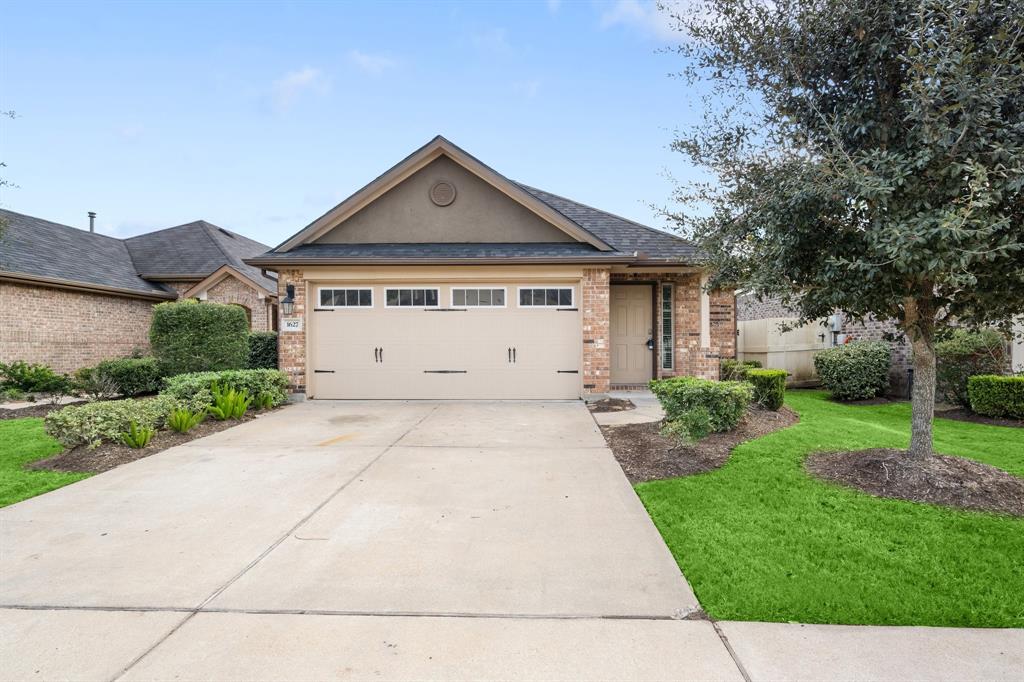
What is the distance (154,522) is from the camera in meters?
4.20

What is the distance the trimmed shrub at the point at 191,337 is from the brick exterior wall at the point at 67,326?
15.5 feet

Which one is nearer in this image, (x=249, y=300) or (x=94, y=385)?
(x=94, y=385)

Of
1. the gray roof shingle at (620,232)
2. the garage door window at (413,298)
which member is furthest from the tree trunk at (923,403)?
the garage door window at (413,298)

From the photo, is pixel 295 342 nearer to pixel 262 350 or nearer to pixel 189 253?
pixel 262 350

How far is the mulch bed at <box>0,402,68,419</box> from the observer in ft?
30.8

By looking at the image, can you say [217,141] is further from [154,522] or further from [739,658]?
[739,658]

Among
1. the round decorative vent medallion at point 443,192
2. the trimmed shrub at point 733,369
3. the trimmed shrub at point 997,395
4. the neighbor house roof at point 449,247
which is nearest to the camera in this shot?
the trimmed shrub at point 997,395


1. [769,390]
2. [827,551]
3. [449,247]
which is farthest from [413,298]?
[827,551]

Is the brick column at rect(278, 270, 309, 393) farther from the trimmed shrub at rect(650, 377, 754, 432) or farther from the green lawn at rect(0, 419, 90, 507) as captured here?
the trimmed shrub at rect(650, 377, 754, 432)

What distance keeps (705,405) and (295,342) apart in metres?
8.22

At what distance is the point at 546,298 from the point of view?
10.6 m

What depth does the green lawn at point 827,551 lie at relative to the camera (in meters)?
2.78

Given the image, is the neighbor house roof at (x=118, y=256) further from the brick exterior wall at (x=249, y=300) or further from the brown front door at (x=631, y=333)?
the brown front door at (x=631, y=333)

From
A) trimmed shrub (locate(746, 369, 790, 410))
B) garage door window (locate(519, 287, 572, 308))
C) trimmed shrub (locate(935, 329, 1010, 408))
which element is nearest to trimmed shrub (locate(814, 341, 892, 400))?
trimmed shrub (locate(935, 329, 1010, 408))
